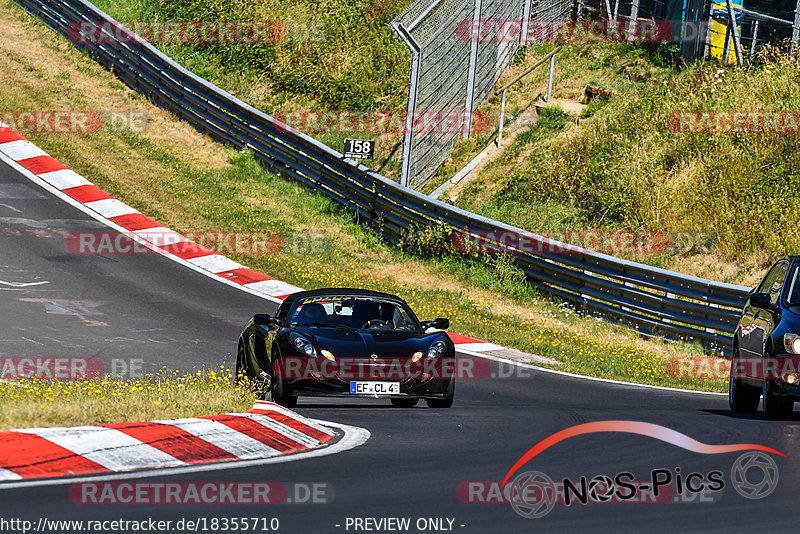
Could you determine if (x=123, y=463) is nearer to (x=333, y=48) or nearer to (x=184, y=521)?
(x=184, y=521)

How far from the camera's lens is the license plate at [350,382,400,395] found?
11.2 metres

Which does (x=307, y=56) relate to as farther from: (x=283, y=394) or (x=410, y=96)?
(x=283, y=394)

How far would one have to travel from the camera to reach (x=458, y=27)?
981 inches

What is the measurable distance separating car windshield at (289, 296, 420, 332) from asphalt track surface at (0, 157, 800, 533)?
88 cm

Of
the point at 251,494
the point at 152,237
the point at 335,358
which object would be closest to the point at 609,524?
the point at 251,494

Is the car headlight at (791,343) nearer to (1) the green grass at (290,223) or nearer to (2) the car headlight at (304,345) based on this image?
(2) the car headlight at (304,345)

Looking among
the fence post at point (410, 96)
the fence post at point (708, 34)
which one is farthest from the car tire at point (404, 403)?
the fence post at point (708, 34)

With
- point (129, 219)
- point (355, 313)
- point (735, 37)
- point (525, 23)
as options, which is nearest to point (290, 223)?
point (129, 219)

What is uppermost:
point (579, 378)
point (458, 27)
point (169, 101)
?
point (458, 27)

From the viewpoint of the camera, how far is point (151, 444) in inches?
303

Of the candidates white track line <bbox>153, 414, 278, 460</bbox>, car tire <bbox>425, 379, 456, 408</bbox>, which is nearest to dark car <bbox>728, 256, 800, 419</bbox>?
car tire <bbox>425, 379, 456, 408</bbox>

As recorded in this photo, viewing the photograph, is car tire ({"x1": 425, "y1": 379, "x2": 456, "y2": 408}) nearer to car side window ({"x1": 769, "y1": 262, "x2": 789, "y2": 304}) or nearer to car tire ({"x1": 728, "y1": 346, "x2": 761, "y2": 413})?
car tire ({"x1": 728, "y1": 346, "x2": 761, "y2": 413})

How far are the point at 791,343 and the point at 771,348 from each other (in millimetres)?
261

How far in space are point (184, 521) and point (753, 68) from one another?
22372mm
